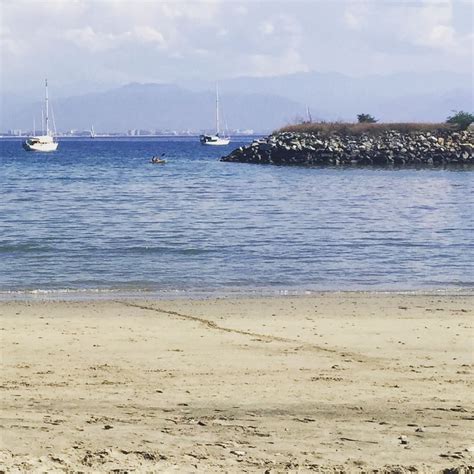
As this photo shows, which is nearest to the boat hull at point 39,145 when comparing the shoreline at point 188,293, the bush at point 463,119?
the bush at point 463,119

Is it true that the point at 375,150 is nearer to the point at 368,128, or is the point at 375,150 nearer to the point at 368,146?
the point at 368,146

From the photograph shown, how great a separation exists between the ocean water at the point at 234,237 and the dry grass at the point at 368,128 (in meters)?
23.9

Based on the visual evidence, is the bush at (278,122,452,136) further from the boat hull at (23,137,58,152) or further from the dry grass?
the boat hull at (23,137,58,152)

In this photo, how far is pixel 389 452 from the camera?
6215mm

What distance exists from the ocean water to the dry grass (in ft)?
78.3

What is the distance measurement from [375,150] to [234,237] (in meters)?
42.9

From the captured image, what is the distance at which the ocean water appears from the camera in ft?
52.5

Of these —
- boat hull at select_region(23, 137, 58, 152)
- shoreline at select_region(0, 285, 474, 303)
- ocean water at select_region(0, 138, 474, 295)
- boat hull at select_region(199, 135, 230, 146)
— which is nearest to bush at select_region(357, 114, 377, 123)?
ocean water at select_region(0, 138, 474, 295)

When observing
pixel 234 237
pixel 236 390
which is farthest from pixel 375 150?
pixel 236 390

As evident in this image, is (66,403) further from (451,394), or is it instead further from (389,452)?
(451,394)

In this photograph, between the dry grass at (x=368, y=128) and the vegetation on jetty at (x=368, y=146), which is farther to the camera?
the dry grass at (x=368, y=128)

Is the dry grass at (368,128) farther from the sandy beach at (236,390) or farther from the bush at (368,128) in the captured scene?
the sandy beach at (236,390)

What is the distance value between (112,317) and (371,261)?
294 inches

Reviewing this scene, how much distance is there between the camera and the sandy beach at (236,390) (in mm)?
6113
